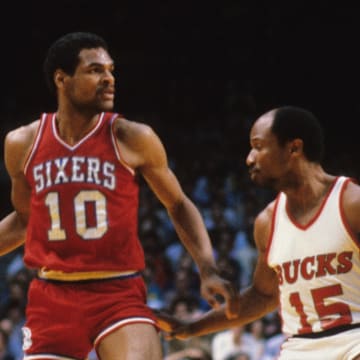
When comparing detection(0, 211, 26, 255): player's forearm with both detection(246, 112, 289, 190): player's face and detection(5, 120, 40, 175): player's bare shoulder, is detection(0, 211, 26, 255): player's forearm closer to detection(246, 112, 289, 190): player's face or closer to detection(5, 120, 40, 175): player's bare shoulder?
detection(5, 120, 40, 175): player's bare shoulder

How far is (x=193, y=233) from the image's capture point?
13.2 ft

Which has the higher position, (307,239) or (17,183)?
(17,183)

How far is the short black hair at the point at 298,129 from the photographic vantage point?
A: 392 centimetres

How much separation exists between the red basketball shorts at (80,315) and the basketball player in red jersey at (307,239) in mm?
616

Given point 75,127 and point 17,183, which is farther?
point 17,183

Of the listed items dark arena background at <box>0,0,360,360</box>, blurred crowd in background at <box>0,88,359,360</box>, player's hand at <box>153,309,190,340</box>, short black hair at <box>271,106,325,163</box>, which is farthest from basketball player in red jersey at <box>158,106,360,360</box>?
dark arena background at <box>0,0,360,360</box>

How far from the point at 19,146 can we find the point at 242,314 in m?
1.32

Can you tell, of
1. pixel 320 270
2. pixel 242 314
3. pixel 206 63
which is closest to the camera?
pixel 320 270

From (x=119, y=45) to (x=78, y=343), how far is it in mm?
11693

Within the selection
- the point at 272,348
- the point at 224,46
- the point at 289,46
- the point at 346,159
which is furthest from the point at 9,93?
the point at 272,348

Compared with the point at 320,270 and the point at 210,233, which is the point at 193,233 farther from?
the point at 210,233

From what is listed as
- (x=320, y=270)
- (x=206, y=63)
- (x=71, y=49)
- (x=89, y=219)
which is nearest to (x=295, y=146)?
(x=320, y=270)

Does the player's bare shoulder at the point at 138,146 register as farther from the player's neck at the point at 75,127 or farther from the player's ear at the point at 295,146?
the player's ear at the point at 295,146

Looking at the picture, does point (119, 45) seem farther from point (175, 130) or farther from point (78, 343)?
point (78, 343)
